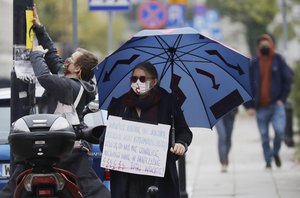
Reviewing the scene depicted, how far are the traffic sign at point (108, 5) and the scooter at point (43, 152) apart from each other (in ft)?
29.3

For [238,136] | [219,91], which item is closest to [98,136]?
[219,91]

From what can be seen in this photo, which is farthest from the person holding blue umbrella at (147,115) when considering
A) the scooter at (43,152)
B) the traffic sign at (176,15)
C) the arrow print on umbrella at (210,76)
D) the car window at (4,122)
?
the traffic sign at (176,15)

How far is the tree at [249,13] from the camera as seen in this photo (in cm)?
5539

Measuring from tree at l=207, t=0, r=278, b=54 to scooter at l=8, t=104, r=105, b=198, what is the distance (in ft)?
136

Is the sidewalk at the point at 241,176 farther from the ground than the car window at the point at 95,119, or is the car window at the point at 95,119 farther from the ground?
the car window at the point at 95,119

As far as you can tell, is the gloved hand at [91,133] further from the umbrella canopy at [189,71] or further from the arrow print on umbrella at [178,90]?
the arrow print on umbrella at [178,90]

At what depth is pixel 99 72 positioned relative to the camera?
28.6ft

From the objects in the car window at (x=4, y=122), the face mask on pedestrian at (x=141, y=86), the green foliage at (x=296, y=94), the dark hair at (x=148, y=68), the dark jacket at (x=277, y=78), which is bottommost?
the green foliage at (x=296, y=94)

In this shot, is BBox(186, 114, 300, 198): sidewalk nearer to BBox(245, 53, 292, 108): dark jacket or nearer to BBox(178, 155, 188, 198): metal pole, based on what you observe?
BBox(178, 155, 188, 198): metal pole

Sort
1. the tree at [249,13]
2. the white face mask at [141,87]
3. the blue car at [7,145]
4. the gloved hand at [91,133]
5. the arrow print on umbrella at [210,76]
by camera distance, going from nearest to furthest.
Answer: the white face mask at [141,87]
the gloved hand at [91,133]
the arrow print on umbrella at [210,76]
the blue car at [7,145]
the tree at [249,13]

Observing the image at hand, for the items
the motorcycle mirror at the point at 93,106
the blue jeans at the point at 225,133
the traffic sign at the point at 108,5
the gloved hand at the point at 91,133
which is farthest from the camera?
the traffic sign at the point at 108,5

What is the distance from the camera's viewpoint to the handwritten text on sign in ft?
27.3

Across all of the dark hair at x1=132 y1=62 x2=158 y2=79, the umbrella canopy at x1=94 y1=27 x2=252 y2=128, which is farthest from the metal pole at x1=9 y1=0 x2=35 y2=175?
the dark hair at x1=132 y1=62 x2=158 y2=79

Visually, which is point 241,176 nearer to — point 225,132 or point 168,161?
point 225,132
